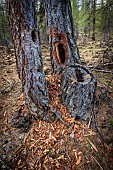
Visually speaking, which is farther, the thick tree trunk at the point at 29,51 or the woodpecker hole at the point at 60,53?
the woodpecker hole at the point at 60,53

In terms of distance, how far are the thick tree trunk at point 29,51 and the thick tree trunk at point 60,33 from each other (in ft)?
2.65

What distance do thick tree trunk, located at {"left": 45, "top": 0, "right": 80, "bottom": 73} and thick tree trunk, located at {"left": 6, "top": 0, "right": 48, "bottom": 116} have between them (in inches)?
Result: 31.8

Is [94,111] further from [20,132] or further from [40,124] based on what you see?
[20,132]

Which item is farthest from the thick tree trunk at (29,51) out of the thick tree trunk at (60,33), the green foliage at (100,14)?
the green foliage at (100,14)

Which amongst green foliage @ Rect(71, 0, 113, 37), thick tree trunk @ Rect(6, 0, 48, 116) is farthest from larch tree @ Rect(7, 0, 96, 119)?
green foliage @ Rect(71, 0, 113, 37)

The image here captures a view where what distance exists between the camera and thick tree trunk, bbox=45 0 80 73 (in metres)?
3.58

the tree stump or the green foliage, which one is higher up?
the green foliage

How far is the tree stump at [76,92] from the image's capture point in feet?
11.6

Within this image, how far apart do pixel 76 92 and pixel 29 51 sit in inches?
54.1

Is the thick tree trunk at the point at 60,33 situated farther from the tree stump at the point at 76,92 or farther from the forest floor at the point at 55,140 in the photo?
the forest floor at the point at 55,140

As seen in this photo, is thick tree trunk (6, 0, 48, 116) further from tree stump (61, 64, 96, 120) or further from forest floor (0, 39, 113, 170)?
tree stump (61, 64, 96, 120)

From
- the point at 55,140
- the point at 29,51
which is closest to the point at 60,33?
the point at 29,51

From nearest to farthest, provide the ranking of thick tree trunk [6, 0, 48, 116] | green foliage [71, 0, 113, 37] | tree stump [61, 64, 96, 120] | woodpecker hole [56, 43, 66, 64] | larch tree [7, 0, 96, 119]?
thick tree trunk [6, 0, 48, 116] → larch tree [7, 0, 96, 119] → tree stump [61, 64, 96, 120] → woodpecker hole [56, 43, 66, 64] → green foliage [71, 0, 113, 37]

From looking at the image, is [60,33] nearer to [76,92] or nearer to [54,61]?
[54,61]
